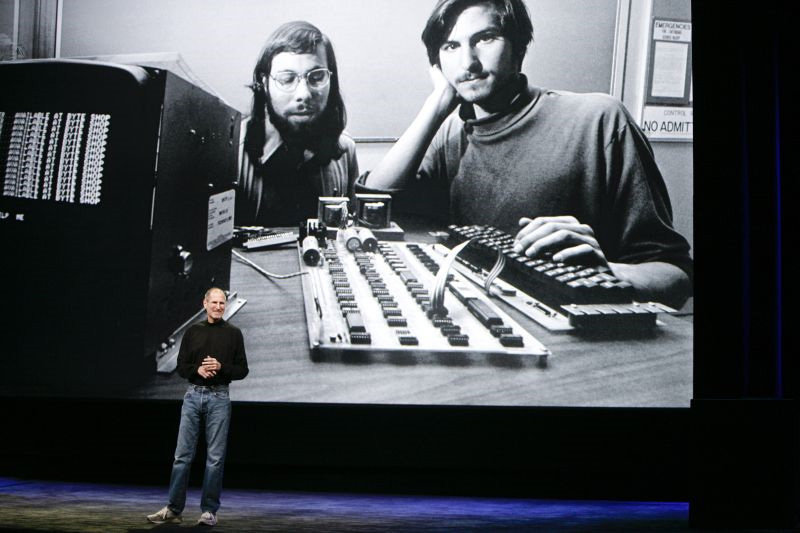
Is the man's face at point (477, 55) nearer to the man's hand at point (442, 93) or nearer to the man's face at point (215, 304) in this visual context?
the man's hand at point (442, 93)

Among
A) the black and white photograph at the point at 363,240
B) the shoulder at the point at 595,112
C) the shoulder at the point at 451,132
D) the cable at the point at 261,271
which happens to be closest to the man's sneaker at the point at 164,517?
the black and white photograph at the point at 363,240

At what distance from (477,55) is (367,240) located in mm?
889

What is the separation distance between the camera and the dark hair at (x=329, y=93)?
3.32 metres

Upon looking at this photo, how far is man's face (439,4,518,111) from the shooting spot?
10.8 feet

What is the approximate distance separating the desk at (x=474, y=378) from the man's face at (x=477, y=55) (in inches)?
37.8

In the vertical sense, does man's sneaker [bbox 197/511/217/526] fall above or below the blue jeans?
below

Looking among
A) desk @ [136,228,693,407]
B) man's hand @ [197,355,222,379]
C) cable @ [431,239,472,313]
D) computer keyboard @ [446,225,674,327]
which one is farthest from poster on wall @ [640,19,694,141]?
man's hand @ [197,355,222,379]

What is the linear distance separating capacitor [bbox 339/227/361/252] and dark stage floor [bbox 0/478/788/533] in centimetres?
102

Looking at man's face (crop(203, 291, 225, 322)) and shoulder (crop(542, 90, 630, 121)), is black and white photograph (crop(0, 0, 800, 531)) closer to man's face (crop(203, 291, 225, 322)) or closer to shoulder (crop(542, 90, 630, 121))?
shoulder (crop(542, 90, 630, 121))

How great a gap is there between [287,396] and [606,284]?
135cm

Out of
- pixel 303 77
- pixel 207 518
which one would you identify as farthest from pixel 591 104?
pixel 207 518

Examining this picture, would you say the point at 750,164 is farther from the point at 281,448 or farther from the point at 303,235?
the point at 281,448

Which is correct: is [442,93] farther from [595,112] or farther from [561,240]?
[561,240]

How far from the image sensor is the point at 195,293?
10.4 ft
